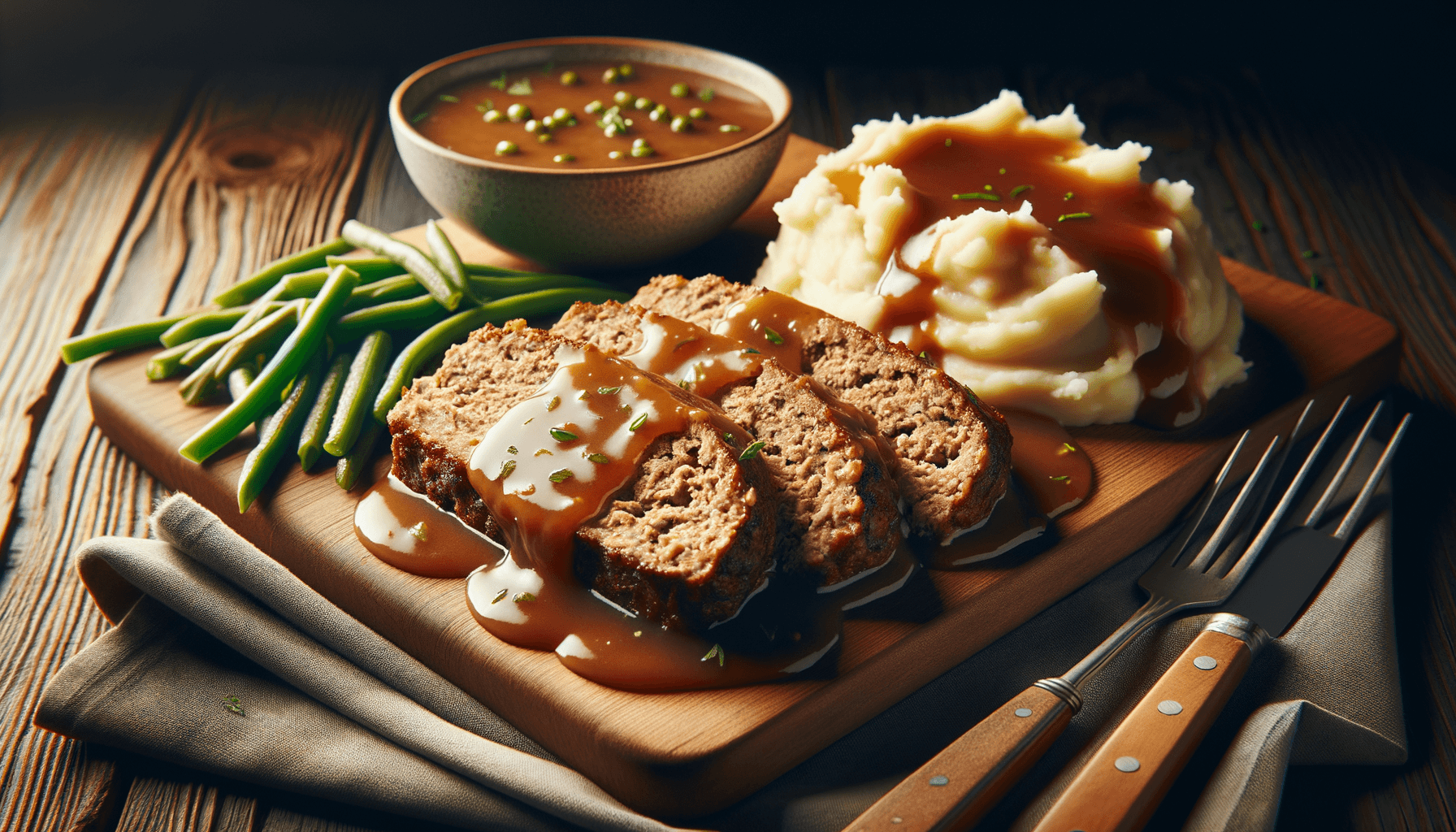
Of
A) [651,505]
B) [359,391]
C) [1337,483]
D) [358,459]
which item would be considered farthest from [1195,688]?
[359,391]

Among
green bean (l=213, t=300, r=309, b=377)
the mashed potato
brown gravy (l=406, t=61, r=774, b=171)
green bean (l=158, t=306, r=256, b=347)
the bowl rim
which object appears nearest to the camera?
the mashed potato

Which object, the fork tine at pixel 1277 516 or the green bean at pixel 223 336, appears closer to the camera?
the fork tine at pixel 1277 516

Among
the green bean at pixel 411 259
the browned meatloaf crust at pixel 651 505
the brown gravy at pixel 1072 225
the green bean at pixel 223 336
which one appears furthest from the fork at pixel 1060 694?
the green bean at pixel 223 336

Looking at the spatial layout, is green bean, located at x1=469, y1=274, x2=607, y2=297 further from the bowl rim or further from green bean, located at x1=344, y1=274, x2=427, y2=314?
the bowl rim

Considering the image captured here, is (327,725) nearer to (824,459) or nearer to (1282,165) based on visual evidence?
(824,459)

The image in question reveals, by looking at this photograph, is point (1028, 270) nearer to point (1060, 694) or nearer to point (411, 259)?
point (1060, 694)

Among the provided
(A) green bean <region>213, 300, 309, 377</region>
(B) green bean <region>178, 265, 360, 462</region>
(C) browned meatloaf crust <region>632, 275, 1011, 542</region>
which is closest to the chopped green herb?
(C) browned meatloaf crust <region>632, 275, 1011, 542</region>

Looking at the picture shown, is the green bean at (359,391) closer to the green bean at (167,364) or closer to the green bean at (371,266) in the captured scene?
the green bean at (371,266)
